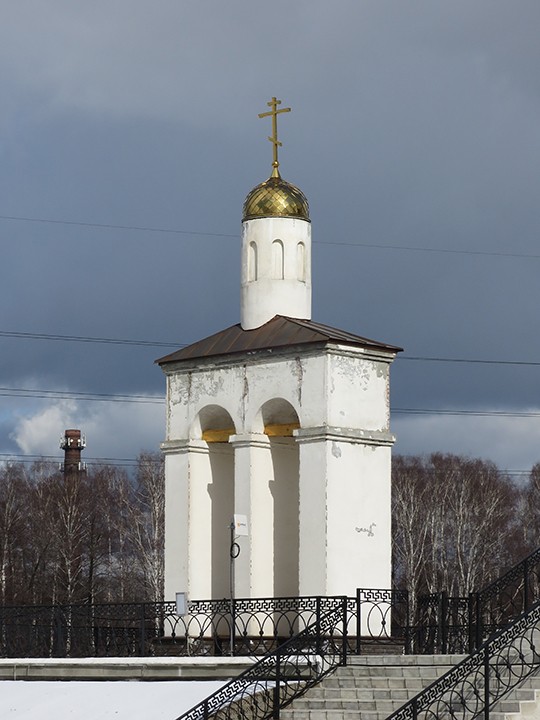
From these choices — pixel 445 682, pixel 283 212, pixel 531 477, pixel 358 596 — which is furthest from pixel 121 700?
pixel 531 477

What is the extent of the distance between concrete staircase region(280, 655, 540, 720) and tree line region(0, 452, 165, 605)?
103ft

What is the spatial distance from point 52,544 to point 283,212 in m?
32.8

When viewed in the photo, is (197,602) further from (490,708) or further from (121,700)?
(490,708)

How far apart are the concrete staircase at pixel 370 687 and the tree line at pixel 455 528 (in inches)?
1158

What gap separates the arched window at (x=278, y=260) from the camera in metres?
26.0

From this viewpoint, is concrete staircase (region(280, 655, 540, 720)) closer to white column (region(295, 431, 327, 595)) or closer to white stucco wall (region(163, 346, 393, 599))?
white column (region(295, 431, 327, 595))

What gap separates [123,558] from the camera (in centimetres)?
5706

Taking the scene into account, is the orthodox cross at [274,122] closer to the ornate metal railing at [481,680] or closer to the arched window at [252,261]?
the arched window at [252,261]

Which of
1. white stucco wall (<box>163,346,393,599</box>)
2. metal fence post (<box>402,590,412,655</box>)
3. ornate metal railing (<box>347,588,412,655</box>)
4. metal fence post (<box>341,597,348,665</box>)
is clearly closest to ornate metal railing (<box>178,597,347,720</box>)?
metal fence post (<box>341,597,348,665</box>)

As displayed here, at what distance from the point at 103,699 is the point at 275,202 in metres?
8.40

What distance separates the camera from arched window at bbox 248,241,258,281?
26234 mm

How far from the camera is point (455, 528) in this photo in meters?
55.4

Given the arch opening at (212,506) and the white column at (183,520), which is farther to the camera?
the arch opening at (212,506)

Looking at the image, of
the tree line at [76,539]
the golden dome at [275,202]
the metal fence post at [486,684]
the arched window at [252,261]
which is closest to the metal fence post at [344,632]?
the metal fence post at [486,684]
